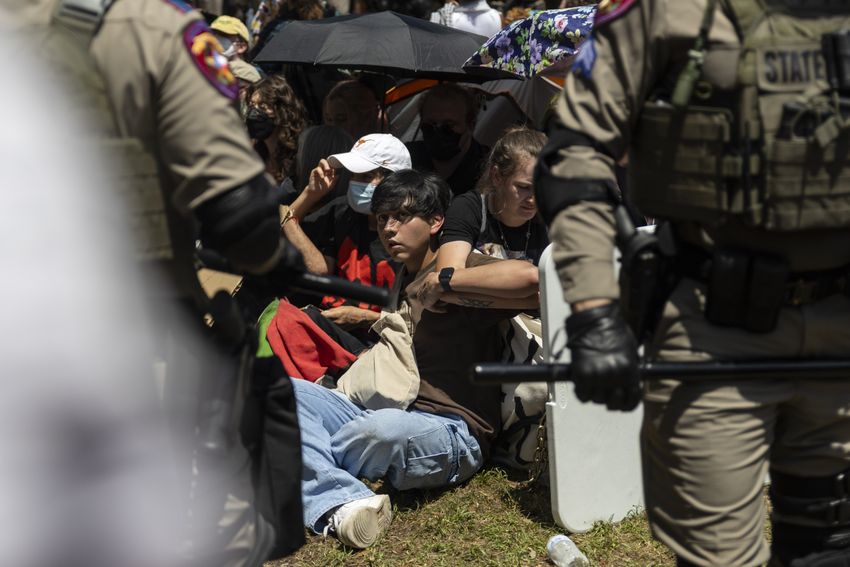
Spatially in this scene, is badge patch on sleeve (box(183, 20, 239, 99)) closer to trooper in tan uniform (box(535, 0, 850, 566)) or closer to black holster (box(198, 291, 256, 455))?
black holster (box(198, 291, 256, 455))

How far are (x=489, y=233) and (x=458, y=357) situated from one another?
608mm

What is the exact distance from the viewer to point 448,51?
6.86 m

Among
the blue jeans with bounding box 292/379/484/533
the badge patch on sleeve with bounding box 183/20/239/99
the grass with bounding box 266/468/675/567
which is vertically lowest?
the grass with bounding box 266/468/675/567

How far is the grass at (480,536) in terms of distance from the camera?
4.08 metres

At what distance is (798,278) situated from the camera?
8.40ft

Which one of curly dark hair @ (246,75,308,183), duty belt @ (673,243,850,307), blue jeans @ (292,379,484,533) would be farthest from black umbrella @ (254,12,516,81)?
duty belt @ (673,243,850,307)

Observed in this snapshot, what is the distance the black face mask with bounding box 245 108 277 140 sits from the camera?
6414mm

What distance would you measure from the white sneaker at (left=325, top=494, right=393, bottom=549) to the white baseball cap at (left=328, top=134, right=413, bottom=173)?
1.72m

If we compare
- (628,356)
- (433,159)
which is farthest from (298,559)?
(433,159)

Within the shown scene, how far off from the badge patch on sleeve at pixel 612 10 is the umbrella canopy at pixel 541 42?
3108 millimetres

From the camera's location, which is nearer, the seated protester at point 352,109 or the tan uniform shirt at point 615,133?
the tan uniform shirt at point 615,133

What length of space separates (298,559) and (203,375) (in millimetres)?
1863

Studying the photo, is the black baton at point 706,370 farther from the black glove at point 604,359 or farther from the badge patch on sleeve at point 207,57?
the badge patch on sleeve at point 207,57

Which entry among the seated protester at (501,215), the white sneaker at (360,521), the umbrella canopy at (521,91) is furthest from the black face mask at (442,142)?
the white sneaker at (360,521)
